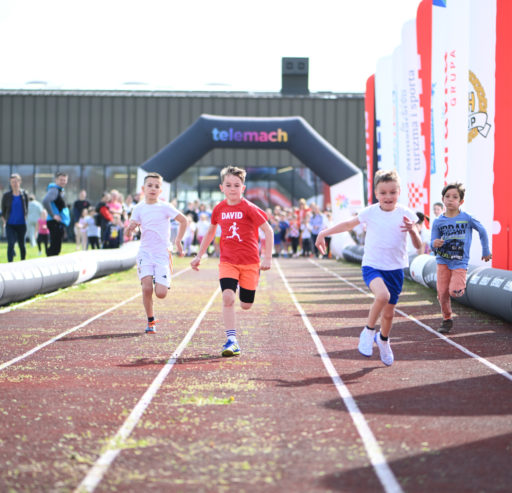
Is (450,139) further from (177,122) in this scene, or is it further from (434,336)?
(177,122)

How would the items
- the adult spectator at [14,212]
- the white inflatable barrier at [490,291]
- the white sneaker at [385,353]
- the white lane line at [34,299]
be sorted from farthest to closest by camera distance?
1. the adult spectator at [14,212]
2. the white lane line at [34,299]
3. the white inflatable barrier at [490,291]
4. the white sneaker at [385,353]

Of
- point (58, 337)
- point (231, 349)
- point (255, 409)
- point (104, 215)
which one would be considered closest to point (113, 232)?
point (104, 215)

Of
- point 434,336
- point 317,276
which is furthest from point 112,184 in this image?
point 434,336

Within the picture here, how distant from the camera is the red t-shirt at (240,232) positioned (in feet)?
25.5

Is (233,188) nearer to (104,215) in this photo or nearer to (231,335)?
(231,335)

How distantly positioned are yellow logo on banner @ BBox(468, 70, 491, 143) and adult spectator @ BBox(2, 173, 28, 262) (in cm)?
819

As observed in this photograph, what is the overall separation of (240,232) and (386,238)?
1466mm

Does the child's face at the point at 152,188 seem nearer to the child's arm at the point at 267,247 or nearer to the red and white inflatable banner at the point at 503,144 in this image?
the child's arm at the point at 267,247

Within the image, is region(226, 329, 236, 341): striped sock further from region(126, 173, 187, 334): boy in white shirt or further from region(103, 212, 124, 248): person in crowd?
region(103, 212, 124, 248): person in crowd

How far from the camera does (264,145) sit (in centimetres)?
2612

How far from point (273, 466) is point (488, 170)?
373 inches

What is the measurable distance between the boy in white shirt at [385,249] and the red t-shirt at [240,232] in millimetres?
868

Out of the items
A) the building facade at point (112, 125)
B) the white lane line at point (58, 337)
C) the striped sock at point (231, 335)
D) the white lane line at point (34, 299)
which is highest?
the building facade at point (112, 125)

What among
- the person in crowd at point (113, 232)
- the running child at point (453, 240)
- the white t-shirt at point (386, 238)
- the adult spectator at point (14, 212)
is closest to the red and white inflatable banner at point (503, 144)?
the running child at point (453, 240)
